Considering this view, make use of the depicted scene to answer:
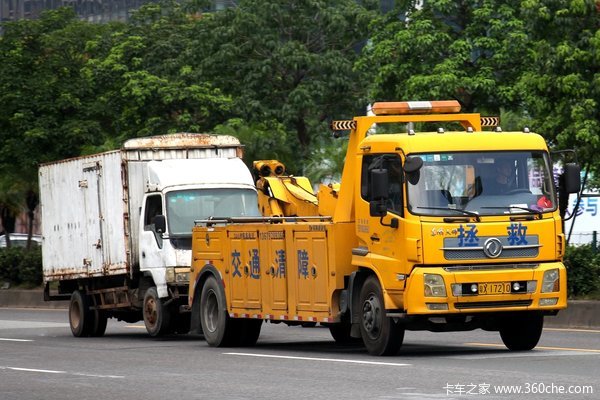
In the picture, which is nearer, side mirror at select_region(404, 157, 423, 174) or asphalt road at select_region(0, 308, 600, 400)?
asphalt road at select_region(0, 308, 600, 400)

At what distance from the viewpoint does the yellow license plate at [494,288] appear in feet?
53.5

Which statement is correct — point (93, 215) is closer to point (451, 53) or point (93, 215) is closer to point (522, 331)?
point (522, 331)

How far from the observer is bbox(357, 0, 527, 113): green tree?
124 ft

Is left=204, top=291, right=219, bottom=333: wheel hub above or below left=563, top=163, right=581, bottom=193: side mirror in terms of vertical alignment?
below

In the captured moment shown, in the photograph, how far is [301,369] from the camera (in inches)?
607

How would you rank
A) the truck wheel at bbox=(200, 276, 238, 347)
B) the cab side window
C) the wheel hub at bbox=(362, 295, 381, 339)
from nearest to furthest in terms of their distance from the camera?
the cab side window → the wheel hub at bbox=(362, 295, 381, 339) → the truck wheel at bbox=(200, 276, 238, 347)

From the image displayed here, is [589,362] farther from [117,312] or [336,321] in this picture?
[117,312]

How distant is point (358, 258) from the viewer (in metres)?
17.2

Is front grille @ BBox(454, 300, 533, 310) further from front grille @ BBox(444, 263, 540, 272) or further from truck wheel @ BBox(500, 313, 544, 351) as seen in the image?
truck wheel @ BBox(500, 313, 544, 351)

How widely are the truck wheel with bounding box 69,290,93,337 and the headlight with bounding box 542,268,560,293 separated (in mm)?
10148

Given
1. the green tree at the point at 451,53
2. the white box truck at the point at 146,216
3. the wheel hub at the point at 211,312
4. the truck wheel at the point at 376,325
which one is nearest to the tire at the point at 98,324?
the white box truck at the point at 146,216

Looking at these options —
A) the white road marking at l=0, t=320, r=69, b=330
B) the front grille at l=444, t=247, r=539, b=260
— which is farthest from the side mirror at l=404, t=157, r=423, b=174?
the white road marking at l=0, t=320, r=69, b=330

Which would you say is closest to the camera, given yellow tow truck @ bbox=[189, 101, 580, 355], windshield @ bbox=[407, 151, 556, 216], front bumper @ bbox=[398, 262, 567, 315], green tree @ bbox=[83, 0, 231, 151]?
front bumper @ bbox=[398, 262, 567, 315]

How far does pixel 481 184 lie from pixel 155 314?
7.44 meters
